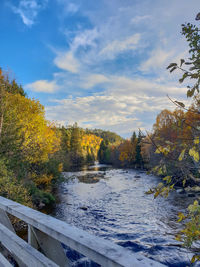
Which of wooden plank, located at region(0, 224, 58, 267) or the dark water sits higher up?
wooden plank, located at region(0, 224, 58, 267)

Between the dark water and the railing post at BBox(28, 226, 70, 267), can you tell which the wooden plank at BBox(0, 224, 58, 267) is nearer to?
the railing post at BBox(28, 226, 70, 267)

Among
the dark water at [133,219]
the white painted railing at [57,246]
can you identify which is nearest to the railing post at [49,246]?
the white painted railing at [57,246]

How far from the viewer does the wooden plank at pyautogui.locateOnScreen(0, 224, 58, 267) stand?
1773 mm

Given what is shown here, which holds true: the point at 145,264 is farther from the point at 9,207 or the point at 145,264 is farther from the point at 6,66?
the point at 6,66

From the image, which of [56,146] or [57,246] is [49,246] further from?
[56,146]

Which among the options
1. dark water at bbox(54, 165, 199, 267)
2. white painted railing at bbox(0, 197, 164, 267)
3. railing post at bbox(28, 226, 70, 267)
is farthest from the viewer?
dark water at bbox(54, 165, 199, 267)

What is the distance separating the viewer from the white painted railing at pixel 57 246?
1.23m

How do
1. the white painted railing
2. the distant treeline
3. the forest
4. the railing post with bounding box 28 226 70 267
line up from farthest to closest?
the distant treeline → the railing post with bounding box 28 226 70 267 → the forest → the white painted railing

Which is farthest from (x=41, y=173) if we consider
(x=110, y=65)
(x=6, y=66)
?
(x=110, y=65)

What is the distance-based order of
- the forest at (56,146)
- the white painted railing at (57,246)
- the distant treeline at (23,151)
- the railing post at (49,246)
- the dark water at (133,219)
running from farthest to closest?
1. the distant treeline at (23,151)
2. the dark water at (133,219)
3. the railing post at (49,246)
4. the forest at (56,146)
5. the white painted railing at (57,246)

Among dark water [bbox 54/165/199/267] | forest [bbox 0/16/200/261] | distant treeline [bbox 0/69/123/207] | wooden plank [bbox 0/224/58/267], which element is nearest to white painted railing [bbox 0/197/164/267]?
wooden plank [bbox 0/224/58/267]

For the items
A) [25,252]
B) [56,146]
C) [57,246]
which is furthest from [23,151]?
[57,246]

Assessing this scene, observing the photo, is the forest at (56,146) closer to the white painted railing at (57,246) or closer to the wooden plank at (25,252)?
the white painted railing at (57,246)

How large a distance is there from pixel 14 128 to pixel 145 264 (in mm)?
15963
